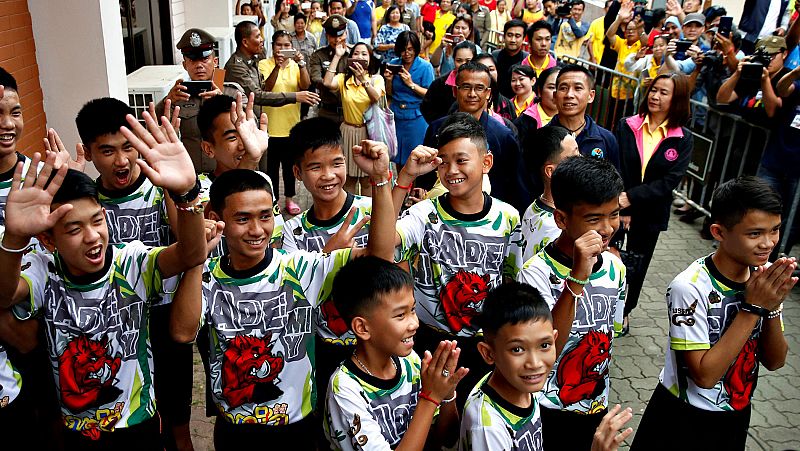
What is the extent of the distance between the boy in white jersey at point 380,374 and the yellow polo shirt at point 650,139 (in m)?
2.87

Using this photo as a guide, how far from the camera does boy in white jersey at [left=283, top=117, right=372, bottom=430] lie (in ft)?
10.1

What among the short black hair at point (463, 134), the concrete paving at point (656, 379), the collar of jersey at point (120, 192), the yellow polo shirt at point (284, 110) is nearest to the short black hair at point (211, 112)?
the collar of jersey at point (120, 192)

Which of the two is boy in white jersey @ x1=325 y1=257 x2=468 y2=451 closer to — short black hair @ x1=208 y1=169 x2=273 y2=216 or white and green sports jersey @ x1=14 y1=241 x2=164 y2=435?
short black hair @ x1=208 y1=169 x2=273 y2=216

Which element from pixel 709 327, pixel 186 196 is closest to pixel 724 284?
pixel 709 327

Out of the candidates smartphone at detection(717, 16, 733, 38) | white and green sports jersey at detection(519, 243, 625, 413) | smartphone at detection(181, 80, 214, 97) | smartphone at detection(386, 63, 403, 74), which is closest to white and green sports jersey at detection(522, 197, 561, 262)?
white and green sports jersey at detection(519, 243, 625, 413)

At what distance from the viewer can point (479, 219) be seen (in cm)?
308

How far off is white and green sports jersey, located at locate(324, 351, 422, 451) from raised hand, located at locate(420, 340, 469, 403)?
9.0 inches

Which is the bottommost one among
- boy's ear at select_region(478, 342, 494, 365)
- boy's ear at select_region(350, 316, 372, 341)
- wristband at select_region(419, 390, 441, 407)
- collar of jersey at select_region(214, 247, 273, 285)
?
wristband at select_region(419, 390, 441, 407)

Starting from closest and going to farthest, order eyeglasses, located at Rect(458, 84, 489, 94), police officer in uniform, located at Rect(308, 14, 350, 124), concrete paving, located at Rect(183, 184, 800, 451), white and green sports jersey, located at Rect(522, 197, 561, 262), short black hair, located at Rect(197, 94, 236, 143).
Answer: white and green sports jersey, located at Rect(522, 197, 561, 262), short black hair, located at Rect(197, 94, 236, 143), concrete paving, located at Rect(183, 184, 800, 451), eyeglasses, located at Rect(458, 84, 489, 94), police officer in uniform, located at Rect(308, 14, 350, 124)

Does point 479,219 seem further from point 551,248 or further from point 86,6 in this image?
point 86,6

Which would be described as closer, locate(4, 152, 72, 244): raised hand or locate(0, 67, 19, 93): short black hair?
locate(4, 152, 72, 244): raised hand

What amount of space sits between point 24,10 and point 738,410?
5.51 meters

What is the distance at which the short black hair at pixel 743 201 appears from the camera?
255 centimetres

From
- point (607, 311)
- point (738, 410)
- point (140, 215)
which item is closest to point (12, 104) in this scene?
point (140, 215)
